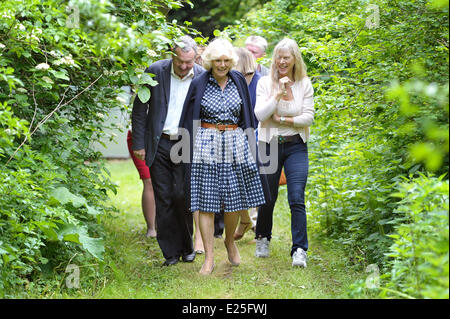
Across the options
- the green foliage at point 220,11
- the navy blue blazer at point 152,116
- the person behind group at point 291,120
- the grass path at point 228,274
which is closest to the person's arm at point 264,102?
the person behind group at point 291,120

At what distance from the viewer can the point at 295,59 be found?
6086 millimetres

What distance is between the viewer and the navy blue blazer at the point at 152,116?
6.16 metres

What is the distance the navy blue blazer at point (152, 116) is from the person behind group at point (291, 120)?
0.89 metres

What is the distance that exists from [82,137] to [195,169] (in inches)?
45.2

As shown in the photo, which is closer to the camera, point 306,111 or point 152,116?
point 306,111

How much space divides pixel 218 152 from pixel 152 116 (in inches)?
33.6

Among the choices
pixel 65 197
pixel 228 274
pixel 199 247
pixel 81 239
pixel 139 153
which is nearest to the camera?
pixel 81 239

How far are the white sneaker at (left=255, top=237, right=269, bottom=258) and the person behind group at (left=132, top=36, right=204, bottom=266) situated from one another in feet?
2.56

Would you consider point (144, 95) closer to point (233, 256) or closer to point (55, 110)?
point (55, 110)

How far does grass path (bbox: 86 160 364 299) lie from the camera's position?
502cm

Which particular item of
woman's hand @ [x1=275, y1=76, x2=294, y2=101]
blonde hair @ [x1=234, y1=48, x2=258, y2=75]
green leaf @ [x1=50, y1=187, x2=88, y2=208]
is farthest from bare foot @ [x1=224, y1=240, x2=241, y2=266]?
blonde hair @ [x1=234, y1=48, x2=258, y2=75]

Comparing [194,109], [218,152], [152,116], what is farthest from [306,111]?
[152,116]

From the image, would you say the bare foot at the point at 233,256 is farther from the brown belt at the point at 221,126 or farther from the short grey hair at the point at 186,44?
the short grey hair at the point at 186,44
